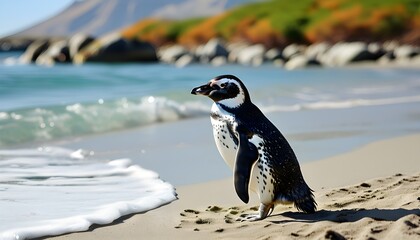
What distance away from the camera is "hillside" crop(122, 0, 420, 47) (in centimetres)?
4641

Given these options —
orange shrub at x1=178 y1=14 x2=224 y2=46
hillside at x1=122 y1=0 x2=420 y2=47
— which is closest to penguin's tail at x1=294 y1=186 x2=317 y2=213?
hillside at x1=122 y1=0 x2=420 y2=47

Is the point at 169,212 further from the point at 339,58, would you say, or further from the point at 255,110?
the point at 339,58

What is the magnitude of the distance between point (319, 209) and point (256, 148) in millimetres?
623

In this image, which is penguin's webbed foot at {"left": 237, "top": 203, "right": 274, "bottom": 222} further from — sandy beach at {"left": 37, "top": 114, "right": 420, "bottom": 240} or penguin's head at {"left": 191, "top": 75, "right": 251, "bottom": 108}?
penguin's head at {"left": 191, "top": 75, "right": 251, "bottom": 108}

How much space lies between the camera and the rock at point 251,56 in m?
38.8

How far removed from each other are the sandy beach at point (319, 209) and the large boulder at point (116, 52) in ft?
114

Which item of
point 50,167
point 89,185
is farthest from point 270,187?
point 50,167

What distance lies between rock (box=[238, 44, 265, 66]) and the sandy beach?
31945 millimetres

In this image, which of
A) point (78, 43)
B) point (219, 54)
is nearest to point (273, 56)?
point (219, 54)

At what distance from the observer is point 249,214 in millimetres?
4594

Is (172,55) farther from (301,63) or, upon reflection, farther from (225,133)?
(225,133)

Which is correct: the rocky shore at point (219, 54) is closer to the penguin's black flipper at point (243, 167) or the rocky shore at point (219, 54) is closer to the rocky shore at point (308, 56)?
the rocky shore at point (308, 56)

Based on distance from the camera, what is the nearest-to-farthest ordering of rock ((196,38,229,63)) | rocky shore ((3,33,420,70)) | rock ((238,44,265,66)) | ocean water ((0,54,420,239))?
ocean water ((0,54,420,239)), rocky shore ((3,33,420,70)), rock ((238,44,265,66)), rock ((196,38,229,63))

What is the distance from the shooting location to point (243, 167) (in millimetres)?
4141
